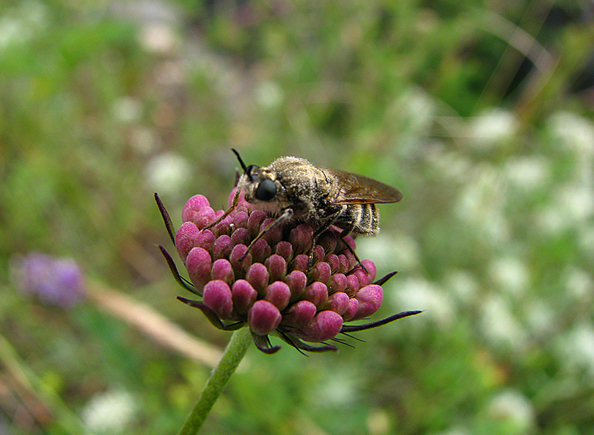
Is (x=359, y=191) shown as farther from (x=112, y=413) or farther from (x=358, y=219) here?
(x=112, y=413)

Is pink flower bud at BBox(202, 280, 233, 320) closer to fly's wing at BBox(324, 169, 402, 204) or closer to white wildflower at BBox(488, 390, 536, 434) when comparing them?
fly's wing at BBox(324, 169, 402, 204)

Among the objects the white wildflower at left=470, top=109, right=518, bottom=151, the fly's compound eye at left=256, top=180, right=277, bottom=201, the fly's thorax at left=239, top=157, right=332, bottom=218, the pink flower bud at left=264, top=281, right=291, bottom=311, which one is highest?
the white wildflower at left=470, top=109, right=518, bottom=151

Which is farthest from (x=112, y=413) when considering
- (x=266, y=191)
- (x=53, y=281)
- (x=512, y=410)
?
(x=512, y=410)

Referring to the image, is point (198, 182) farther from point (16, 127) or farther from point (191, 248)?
point (191, 248)

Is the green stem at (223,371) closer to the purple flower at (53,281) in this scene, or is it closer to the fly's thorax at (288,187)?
the fly's thorax at (288,187)

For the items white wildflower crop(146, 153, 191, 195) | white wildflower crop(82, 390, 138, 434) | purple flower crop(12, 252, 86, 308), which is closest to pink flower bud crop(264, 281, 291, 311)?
white wildflower crop(82, 390, 138, 434)

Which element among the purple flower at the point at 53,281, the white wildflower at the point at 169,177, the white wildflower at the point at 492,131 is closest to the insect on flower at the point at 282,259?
the purple flower at the point at 53,281
